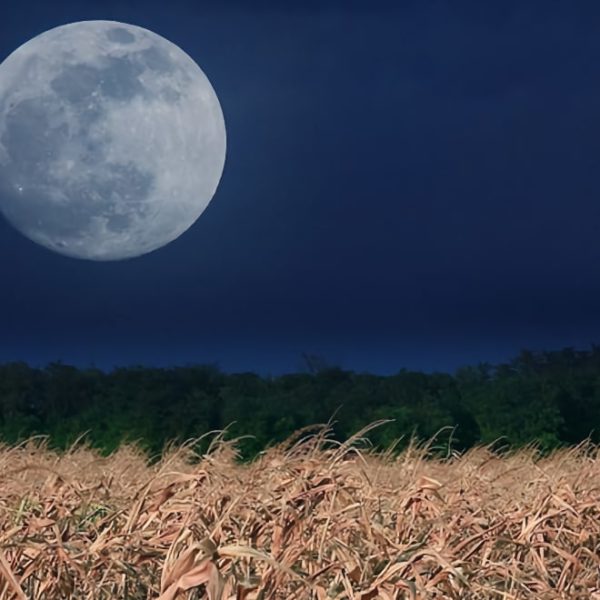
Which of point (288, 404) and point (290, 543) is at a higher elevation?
point (288, 404)

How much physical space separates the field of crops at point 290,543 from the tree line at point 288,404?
12.4 meters

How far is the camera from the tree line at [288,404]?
21.0 metres

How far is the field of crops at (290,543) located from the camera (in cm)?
412

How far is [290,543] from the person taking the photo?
536 centimetres

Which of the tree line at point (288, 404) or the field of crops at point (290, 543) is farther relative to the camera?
the tree line at point (288, 404)

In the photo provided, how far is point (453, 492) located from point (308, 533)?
95.1 inches

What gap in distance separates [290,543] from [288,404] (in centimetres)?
1611

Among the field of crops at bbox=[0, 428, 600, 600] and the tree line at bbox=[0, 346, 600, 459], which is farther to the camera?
the tree line at bbox=[0, 346, 600, 459]

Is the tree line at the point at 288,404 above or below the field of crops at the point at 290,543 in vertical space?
above

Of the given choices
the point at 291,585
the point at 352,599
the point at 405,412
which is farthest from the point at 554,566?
the point at 405,412

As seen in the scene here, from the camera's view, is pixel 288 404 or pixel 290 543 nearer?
pixel 290 543

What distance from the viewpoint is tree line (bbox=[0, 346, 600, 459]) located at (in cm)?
2098

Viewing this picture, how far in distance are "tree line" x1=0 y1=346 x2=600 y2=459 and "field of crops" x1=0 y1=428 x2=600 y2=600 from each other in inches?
489

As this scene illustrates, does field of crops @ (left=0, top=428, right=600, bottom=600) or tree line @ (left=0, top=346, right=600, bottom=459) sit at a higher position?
tree line @ (left=0, top=346, right=600, bottom=459)
